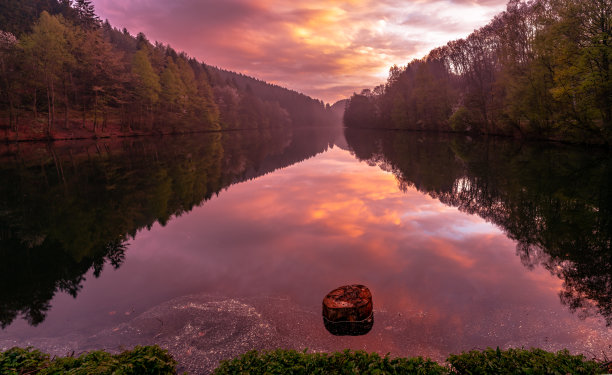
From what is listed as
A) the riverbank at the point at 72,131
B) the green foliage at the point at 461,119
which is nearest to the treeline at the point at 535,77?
the green foliage at the point at 461,119

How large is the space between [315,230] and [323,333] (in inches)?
278

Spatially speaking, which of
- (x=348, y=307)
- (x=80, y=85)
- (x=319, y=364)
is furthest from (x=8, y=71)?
(x=319, y=364)

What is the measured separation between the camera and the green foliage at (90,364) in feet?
13.4

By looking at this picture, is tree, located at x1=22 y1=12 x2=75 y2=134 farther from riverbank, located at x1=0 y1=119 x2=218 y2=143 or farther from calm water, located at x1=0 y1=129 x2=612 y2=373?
calm water, located at x1=0 y1=129 x2=612 y2=373

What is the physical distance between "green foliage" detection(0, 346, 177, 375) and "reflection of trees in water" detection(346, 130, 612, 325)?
908 cm

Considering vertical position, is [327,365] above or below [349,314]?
above

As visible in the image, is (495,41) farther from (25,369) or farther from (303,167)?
(25,369)

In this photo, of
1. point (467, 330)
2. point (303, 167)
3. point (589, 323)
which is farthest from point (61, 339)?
point (303, 167)

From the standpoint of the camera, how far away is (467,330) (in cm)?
649

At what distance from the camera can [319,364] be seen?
14.4 feet

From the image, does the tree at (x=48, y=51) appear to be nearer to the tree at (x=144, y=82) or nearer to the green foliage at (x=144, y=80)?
the tree at (x=144, y=82)

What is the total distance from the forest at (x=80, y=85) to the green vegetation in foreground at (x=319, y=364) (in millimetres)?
64203

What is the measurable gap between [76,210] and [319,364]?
16575 millimetres

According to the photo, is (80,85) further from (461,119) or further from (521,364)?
(521,364)
